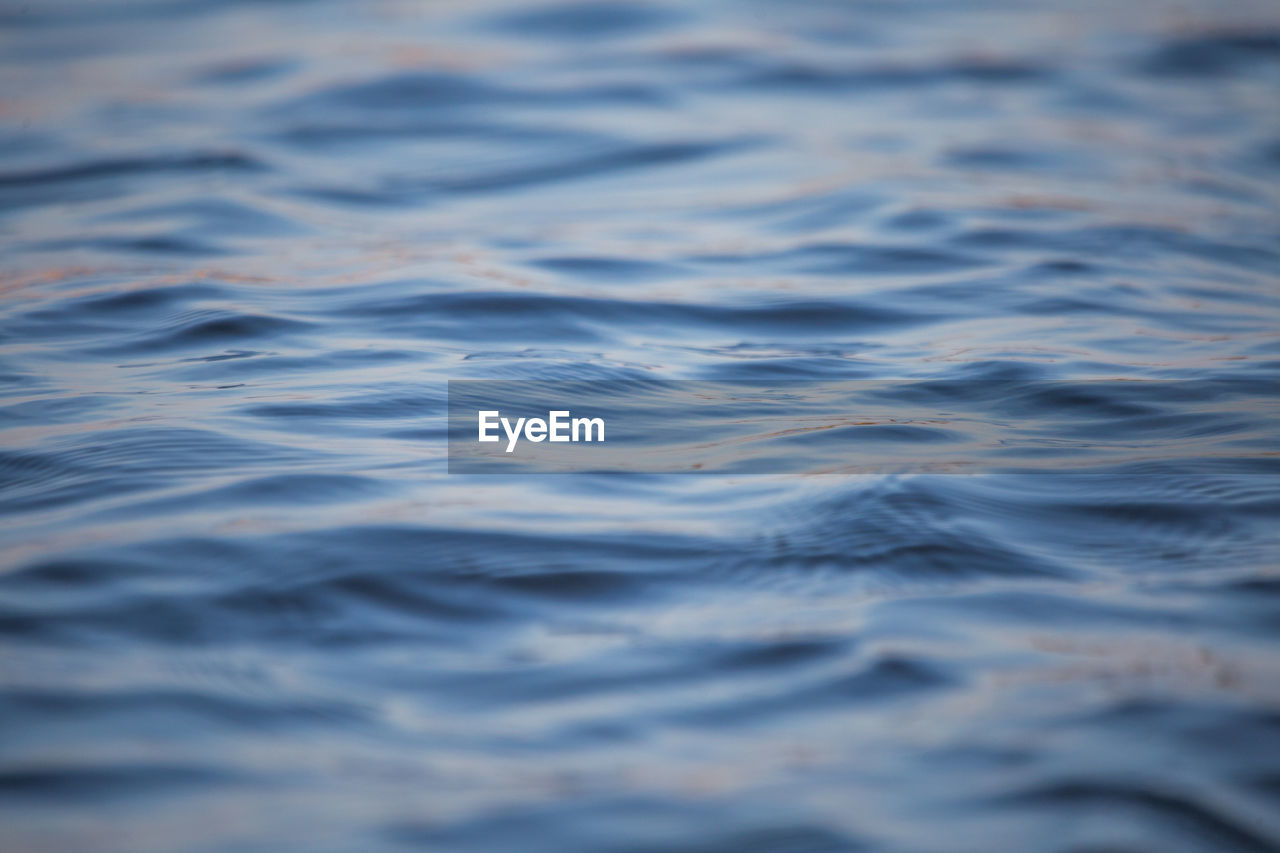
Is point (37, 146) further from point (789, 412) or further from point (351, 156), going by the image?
point (789, 412)

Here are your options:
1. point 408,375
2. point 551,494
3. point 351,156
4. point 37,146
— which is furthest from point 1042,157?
point 37,146

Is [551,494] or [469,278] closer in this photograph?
[551,494]

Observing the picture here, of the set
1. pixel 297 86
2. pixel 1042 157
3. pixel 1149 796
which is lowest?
pixel 1149 796

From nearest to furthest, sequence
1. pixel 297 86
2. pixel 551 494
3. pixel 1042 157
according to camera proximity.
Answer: pixel 551 494
pixel 1042 157
pixel 297 86

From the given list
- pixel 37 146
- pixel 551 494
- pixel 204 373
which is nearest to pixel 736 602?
pixel 551 494

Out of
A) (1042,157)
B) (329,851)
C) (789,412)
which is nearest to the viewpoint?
(329,851)

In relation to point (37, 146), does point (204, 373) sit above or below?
below

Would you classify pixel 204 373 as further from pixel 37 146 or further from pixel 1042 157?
pixel 1042 157
